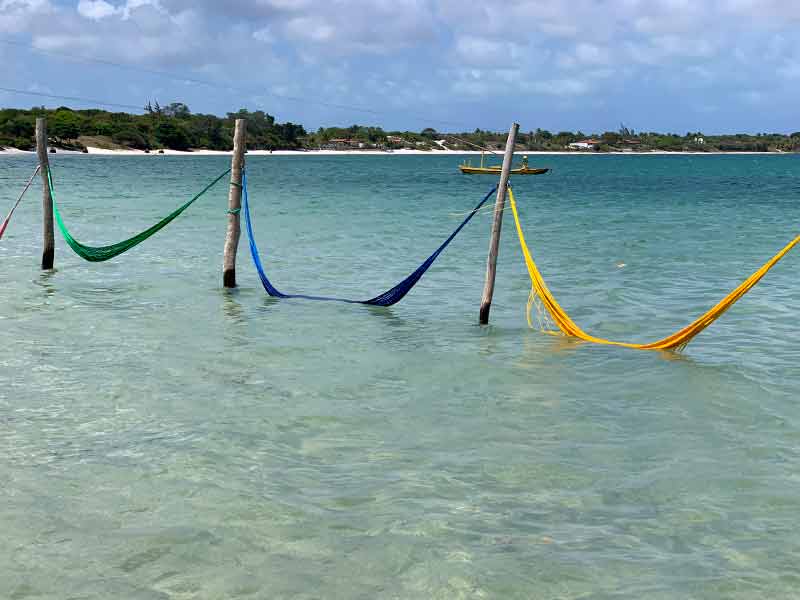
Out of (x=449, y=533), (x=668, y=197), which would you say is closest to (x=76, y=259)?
(x=449, y=533)

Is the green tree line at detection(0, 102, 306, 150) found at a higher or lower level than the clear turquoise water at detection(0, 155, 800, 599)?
higher

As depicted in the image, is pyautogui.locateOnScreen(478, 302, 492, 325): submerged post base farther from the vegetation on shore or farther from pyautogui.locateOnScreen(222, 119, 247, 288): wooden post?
the vegetation on shore

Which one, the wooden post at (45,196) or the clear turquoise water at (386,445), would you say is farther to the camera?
the wooden post at (45,196)

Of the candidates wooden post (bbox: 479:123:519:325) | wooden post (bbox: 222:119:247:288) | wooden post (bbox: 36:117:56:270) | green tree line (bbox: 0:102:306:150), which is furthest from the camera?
green tree line (bbox: 0:102:306:150)

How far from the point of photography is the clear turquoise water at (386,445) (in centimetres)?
459

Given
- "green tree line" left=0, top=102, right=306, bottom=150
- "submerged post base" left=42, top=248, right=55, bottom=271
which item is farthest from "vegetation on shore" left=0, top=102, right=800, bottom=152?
"submerged post base" left=42, top=248, right=55, bottom=271

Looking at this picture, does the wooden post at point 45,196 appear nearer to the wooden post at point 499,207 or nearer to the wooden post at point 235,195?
the wooden post at point 235,195

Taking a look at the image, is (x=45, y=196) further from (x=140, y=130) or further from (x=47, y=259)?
(x=140, y=130)

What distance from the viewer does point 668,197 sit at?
46781 mm

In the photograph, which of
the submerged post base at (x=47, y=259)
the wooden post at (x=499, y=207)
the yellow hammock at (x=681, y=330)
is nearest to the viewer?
the yellow hammock at (x=681, y=330)

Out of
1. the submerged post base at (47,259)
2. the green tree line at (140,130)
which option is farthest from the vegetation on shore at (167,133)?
the submerged post base at (47,259)

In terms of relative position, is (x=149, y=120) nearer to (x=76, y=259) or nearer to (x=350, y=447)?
(x=76, y=259)

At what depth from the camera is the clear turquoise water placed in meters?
4.59

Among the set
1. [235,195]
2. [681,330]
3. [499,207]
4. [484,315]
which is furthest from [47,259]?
[681,330]
